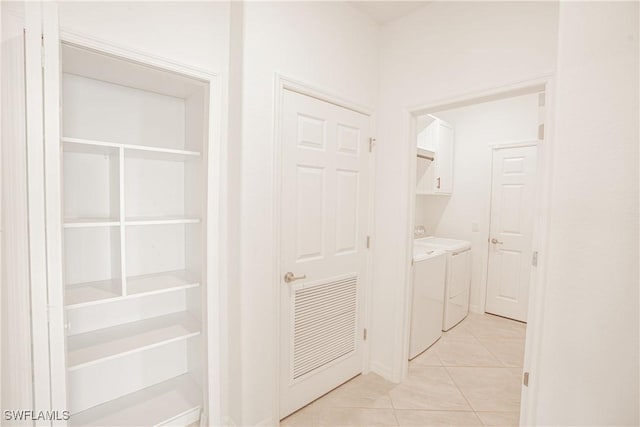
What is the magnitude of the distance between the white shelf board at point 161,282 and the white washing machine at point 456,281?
2.54 metres

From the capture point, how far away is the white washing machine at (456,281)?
3129 mm

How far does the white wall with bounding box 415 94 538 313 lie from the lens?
353cm

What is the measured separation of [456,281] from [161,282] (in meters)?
3.04

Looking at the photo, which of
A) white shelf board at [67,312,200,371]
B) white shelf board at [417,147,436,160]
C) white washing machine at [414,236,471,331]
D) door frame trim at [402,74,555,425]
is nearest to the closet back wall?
white shelf board at [67,312,200,371]

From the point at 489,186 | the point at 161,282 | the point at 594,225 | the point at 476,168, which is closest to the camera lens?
the point at 594,225

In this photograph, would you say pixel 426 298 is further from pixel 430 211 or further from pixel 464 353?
pixel 430 211

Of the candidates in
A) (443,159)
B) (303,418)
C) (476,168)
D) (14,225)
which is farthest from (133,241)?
(476,168)

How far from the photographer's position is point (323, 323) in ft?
6.76

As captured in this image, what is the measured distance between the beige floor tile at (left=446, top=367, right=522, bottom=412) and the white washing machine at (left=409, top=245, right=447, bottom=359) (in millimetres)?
351

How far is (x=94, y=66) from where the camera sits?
1.44 metres

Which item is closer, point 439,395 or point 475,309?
point 439,395

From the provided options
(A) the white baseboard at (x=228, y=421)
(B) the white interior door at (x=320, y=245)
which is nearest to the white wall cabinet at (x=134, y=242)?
(A) the white baseboard at (x=228, y=421)

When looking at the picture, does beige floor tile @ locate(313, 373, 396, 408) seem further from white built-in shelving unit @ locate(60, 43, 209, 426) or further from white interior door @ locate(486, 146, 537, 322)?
white interior door @ locate(486, 146, 537, 322)

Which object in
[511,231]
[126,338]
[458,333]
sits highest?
[511,231]
